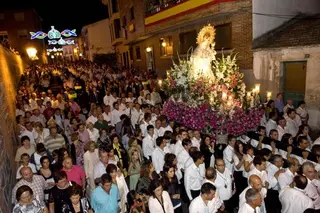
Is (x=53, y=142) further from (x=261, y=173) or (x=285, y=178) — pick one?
(x=285, y=178)

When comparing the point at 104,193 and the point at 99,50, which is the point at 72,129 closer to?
the point at 104,193

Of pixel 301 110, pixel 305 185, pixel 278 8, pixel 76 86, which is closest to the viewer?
pixel 305 185

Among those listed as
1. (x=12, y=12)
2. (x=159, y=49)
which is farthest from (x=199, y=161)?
(x=12, y=12)

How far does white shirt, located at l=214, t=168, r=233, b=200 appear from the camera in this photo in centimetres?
562

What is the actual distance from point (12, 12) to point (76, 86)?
3494cm

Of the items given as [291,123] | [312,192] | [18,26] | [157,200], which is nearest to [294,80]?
[291,123]

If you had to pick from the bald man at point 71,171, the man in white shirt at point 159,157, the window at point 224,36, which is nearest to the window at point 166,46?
the window at point 224,36

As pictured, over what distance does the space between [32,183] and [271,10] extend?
1199cm

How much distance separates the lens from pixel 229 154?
6.72m

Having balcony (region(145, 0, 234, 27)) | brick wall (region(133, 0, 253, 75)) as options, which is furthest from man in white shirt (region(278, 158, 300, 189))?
balcony (region(145, 0, 234, 27))

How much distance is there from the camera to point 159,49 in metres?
22.3

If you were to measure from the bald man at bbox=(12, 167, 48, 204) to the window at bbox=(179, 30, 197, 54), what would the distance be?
13506mm

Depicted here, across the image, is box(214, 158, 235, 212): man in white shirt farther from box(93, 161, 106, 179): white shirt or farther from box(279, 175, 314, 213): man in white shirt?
box(93, 161, 106, 179): white shirt

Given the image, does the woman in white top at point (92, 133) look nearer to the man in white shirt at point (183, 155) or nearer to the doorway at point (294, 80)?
the man in white shirt at point (183, 155)
